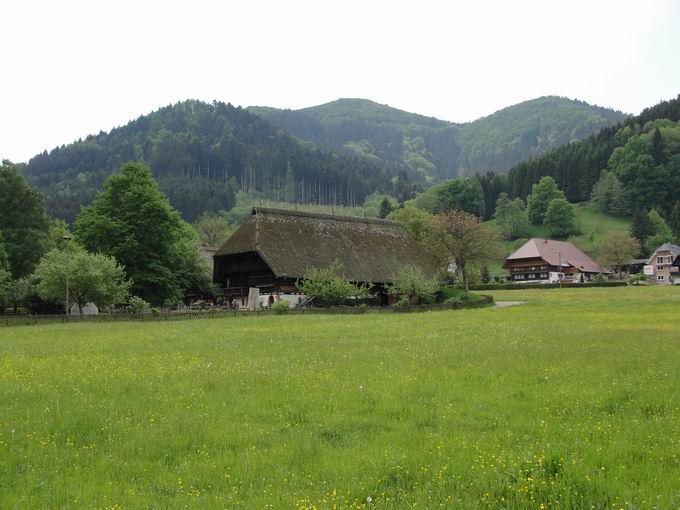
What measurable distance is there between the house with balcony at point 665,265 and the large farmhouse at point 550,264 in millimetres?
9299

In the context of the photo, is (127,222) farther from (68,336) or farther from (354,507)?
(354,507)

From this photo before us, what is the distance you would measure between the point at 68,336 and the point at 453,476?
23725 mm

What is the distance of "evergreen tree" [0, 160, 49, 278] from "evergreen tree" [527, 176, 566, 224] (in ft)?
355

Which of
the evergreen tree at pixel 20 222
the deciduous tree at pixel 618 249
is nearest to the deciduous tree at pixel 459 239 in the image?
the deciduous tree at pixel 618 249

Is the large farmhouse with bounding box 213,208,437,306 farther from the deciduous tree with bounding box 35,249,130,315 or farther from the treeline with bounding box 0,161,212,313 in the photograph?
the deciduous tree with bounding box 35,249,130,315

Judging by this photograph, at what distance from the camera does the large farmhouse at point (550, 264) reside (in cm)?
10788

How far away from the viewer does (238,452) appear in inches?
313

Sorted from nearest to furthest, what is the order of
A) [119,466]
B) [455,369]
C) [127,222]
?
[119,466]
[455,369]
[127,222]

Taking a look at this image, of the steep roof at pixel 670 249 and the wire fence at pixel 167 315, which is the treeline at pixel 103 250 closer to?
the wire fence at pixel 167 315

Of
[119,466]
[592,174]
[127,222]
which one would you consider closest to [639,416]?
[119,466]

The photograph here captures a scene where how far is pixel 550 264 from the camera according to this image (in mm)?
107688

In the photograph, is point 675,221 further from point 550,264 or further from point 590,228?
point 550,264

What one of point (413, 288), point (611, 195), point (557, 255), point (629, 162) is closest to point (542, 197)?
point (611, 195)

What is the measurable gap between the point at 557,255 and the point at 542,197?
30.4m
